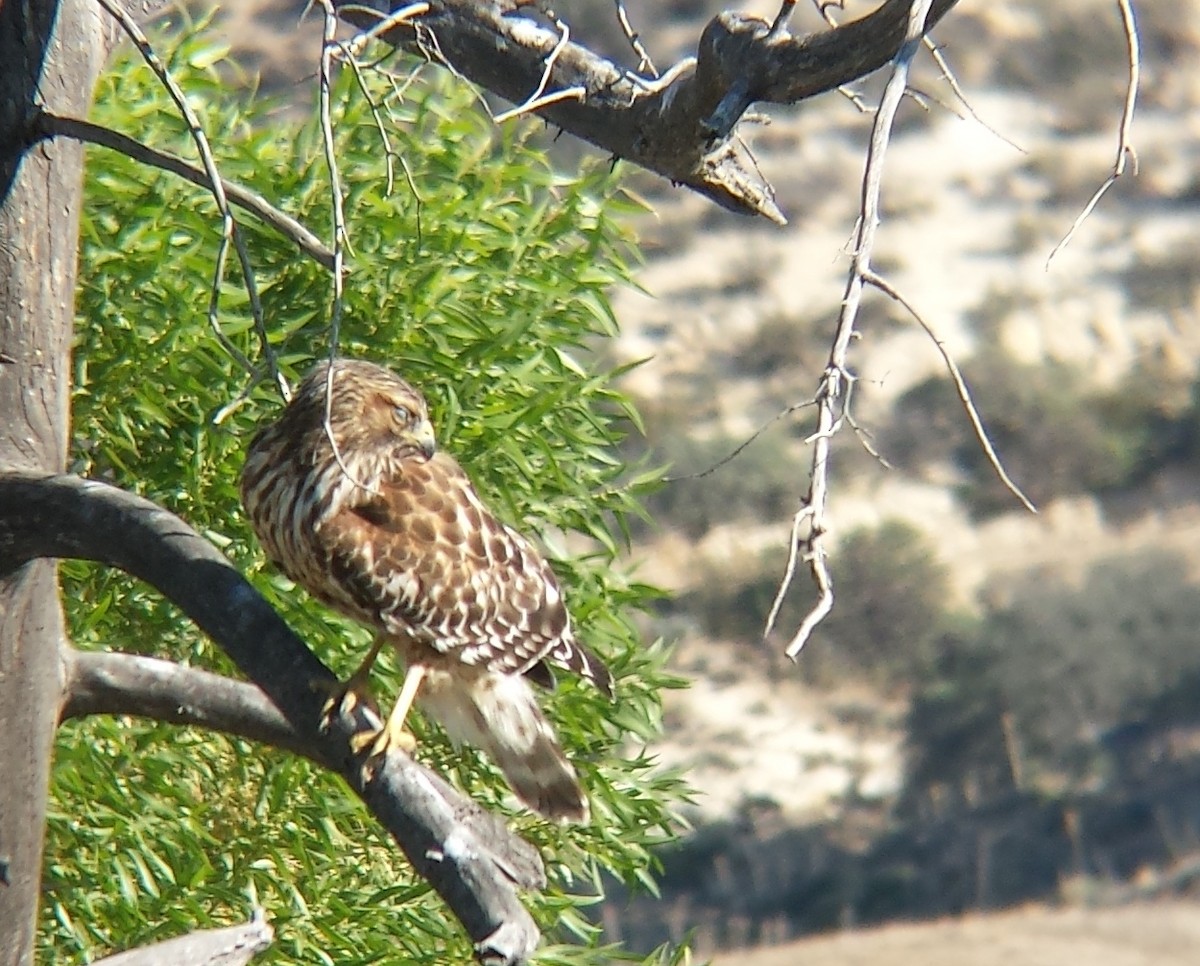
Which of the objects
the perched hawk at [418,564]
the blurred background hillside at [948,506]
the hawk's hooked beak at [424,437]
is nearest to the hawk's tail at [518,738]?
the perched hawk at [418,564]

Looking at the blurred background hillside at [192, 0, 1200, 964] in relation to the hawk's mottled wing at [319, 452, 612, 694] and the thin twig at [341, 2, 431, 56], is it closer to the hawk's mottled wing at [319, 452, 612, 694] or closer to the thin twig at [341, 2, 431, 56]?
the hawk's mottled wing at [319, 452, 612, 694]

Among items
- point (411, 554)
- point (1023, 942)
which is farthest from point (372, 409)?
point (1023, 942)

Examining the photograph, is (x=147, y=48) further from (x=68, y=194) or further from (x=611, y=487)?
(x=611, y=487)

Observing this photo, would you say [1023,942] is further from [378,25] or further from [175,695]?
[378,25]

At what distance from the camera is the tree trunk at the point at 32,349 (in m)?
2.06

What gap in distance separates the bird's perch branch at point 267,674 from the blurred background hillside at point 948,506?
7485mm

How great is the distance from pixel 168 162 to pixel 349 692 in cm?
70

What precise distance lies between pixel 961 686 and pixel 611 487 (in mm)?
10767

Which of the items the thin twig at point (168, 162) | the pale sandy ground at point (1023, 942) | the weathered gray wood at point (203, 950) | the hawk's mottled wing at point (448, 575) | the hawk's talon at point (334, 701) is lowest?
the weathered gray wood at point (203, 950)

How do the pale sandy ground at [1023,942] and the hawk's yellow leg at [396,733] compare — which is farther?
the pale sandy ground at [1023,942]

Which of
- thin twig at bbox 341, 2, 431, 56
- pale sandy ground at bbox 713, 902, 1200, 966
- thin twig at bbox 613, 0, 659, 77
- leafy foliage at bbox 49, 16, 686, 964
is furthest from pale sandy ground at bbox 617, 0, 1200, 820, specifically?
thin twig at bbox 341, 2, 431, 56

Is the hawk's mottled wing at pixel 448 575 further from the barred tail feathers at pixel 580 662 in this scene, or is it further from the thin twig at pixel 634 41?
the thin twig at pixel 634 41

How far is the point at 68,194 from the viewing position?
6.95 feet

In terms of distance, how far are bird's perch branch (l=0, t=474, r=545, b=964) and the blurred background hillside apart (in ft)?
24.6
